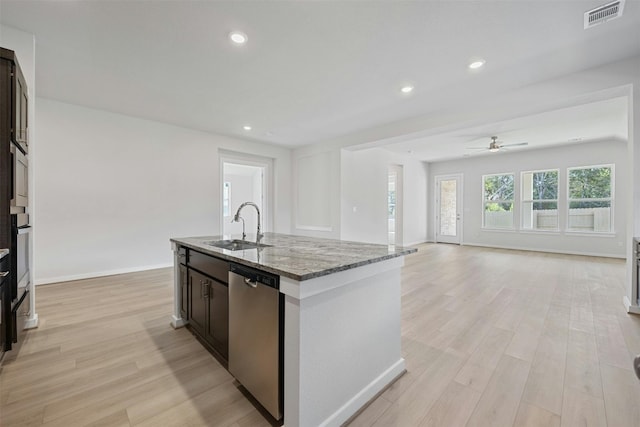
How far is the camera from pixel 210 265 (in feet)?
6.40

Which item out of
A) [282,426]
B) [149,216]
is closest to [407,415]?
[282,426]

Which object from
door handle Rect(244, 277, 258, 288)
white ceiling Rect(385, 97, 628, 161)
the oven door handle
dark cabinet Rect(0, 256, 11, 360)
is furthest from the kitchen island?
white ceiling Rect(385, 97, 628, 161)

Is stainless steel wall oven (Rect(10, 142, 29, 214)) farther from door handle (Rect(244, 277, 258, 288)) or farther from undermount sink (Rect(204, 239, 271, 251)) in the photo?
door handle (Rect(244, 277, 258, 288))

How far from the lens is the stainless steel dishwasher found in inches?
51.8

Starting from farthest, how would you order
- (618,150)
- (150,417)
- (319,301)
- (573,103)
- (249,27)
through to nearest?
1. (618,150)
2. (573,103)
3. (249,27)
4. (150,417)
5. (319,301)

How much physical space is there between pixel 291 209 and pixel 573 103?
5.56 m

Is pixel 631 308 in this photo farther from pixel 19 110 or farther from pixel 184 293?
pixel 19 110

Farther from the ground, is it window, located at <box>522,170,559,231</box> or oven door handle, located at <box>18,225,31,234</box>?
window, located at <box>522,170,559,231</box>

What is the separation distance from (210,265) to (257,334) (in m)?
0.75

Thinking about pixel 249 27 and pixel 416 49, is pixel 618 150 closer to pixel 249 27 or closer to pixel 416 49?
pixel 416 49

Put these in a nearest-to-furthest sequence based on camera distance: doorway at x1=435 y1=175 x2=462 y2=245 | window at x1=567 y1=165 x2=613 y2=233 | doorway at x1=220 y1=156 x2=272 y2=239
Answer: window at x1=567 y1=165 x2=613 y2=233 → doorway at x1=220 y1=156 x2=272 y2=239 → doorway at x1=435 y1=175 x2=462 y2=245

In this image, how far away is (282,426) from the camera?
1.34 m

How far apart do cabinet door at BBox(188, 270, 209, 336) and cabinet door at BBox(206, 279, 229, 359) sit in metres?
0.09

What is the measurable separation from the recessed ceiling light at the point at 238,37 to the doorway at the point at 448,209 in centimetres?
776
